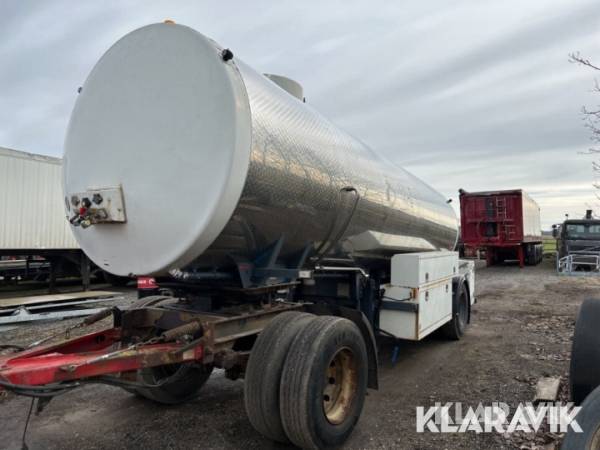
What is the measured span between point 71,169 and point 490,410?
14.9 ft

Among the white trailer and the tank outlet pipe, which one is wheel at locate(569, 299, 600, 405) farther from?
the white trailer

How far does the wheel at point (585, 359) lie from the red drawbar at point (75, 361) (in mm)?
2918

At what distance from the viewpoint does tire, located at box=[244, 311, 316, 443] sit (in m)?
3.45

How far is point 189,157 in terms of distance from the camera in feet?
10.8

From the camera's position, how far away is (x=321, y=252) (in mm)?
4664

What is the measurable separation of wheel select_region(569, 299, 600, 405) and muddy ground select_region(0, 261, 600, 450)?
1.75 feet

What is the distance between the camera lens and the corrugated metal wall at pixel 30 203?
12141 millimetres

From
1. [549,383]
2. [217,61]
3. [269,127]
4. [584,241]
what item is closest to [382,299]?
[549,383]

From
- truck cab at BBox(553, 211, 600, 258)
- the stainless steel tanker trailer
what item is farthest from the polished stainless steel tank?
truck cab at BBox(553, 211, 600, 258)

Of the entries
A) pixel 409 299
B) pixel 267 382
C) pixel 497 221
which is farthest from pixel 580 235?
pixel 267 382

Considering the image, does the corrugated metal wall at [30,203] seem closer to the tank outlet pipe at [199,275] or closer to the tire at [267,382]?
the tank outlet pipe at [199,275]

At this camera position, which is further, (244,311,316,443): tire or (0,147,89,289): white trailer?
(0,147,89,289): white trailer

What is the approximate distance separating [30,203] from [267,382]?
462 inches

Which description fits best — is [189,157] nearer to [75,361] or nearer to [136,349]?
[136,349]
